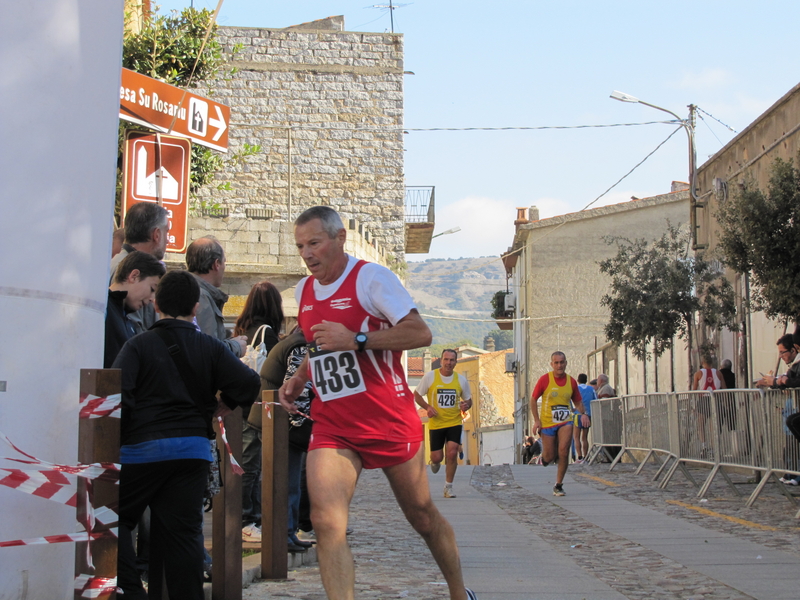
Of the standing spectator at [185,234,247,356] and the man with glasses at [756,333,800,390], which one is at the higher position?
the standing spectator at [185,234,247,356]

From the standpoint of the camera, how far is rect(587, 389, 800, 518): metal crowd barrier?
33.0ft

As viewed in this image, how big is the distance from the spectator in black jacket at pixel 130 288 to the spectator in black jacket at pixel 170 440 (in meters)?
0.47

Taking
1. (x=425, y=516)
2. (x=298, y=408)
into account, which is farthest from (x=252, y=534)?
(x=425, y=516)

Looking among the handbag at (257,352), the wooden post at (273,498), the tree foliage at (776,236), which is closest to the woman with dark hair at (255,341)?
the handbag at (257,352)

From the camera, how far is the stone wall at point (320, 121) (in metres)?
28.7

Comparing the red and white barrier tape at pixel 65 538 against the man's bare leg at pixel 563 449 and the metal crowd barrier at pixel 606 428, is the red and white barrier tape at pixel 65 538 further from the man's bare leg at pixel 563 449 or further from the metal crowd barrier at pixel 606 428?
the metal crowd barrier at pixel 606 428

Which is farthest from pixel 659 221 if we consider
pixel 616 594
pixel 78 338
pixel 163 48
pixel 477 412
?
pixel 78 338

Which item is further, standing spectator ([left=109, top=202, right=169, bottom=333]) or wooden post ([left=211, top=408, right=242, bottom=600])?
standing spectator ([left=109, top=202, right=169, bottom=333])

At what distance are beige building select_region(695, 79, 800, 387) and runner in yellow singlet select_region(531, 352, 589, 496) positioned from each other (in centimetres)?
396

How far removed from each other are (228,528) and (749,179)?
1243 centimetres

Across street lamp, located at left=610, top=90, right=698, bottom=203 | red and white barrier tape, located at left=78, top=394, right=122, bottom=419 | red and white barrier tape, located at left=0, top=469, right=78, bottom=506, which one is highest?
street lamp, located at left=610, top=90, right=698, bottom=203

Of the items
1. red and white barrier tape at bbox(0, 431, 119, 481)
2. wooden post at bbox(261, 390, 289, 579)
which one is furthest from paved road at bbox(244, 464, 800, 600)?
red and white barrier tape at bbox(0, 431, 119, 481)

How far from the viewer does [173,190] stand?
1032cm

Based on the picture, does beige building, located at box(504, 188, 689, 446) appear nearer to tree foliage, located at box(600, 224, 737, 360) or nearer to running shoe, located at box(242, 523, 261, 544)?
tree foliage, located at box(600, 224, 737, 360)
